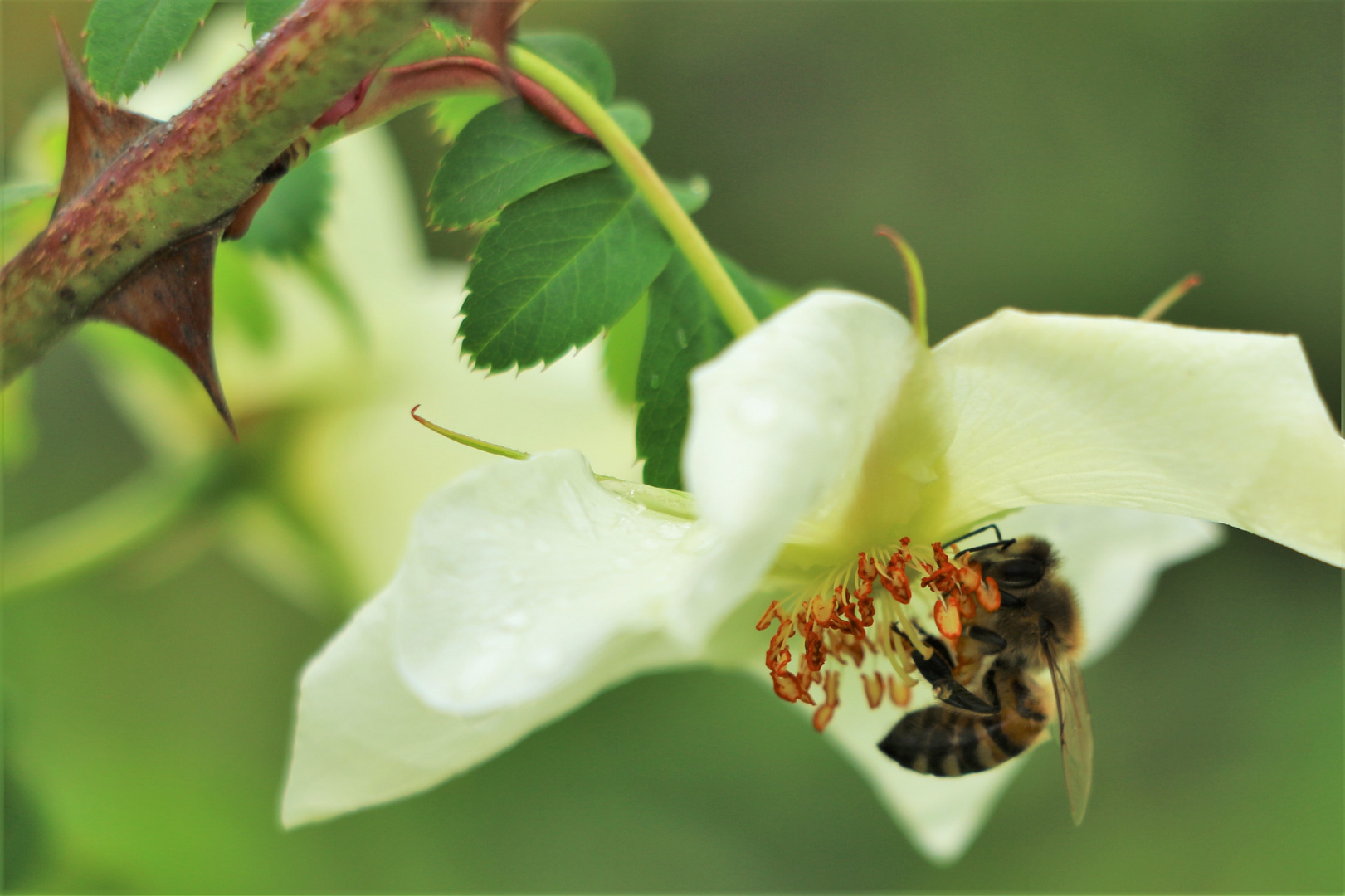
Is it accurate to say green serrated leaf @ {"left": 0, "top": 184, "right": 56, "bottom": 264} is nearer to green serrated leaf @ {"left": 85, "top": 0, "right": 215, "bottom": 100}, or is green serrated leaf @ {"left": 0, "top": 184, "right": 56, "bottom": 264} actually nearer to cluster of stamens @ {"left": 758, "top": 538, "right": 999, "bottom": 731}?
green serrated leaf @ {"left": 85, "top": 0, "right": 215, "bottom": 100}

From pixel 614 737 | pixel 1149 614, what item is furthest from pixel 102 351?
pixel 1149 614

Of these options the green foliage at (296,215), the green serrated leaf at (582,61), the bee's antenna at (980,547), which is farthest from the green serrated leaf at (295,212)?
the bee's antenna at (980,547)

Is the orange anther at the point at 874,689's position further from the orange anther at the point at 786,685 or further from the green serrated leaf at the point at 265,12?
the green serrated leaf at the point at 265,12

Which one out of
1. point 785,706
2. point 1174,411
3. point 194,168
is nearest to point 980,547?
point 1174,411

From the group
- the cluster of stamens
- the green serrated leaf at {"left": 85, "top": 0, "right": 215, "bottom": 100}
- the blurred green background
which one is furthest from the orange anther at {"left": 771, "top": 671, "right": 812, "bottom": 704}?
the blurred green background

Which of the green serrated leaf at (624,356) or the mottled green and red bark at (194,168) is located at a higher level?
the mottled green and red bark at (194,168)

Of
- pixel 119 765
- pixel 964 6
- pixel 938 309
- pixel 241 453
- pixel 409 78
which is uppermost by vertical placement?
pixel 409 78

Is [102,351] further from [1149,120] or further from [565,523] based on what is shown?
[1149,120]
